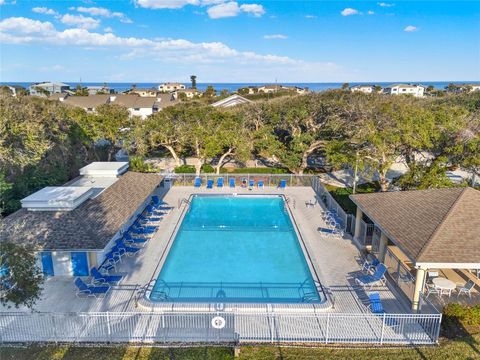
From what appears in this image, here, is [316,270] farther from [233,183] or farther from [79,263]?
[233,183]

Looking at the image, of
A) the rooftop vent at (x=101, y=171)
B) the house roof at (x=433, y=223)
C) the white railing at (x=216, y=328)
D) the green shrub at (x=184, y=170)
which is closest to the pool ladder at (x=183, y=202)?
the rooftop vent at (x=101, y=171)

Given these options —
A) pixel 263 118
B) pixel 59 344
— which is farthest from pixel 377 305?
pixel 263 118

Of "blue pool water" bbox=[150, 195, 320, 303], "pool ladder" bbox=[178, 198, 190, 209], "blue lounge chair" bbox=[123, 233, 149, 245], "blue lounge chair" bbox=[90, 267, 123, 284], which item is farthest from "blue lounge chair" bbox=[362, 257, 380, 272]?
"pool ladder" bbox=[178, 198, 190, 209]

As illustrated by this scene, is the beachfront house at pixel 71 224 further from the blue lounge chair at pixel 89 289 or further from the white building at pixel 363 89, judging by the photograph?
the white building at pixel 363 89

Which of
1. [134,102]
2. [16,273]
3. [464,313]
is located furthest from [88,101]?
[464,313]

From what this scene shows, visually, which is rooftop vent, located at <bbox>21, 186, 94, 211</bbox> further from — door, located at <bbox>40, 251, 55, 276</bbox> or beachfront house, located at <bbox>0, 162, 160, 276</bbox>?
door, located at <bbox>40, 251, 55, 276</bbox>

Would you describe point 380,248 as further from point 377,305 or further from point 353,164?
point 353,164
